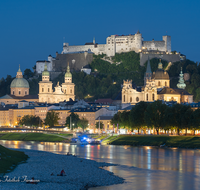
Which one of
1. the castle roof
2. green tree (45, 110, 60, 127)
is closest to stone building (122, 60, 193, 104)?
the castle roof

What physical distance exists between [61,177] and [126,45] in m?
118

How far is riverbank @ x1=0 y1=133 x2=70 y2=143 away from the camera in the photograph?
3704 inches

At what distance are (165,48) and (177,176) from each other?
111 m

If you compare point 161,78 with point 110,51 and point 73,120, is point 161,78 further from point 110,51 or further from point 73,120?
point 73,120

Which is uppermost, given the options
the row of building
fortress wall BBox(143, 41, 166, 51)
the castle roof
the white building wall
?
fortress wall BBox(143, 41, 166, 51)

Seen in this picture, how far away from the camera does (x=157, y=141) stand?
74812mm

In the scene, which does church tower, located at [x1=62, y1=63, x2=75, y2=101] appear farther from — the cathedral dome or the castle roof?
the castle roof

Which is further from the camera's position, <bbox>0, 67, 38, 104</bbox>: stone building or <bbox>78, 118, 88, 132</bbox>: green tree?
<bbox>0, 67, 38, 104</bbox>: stone building

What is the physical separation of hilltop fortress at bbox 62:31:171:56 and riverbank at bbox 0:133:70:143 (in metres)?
60.7

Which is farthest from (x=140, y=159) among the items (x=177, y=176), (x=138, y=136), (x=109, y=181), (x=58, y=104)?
(x=58, y=104)

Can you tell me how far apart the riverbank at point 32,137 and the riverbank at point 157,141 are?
11618 millimetres

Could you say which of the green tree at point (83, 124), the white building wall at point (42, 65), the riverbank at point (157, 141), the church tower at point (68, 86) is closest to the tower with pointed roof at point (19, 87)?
the white building wall at point (42, 65)

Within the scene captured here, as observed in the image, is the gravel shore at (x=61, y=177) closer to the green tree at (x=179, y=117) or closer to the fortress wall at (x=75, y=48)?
the green tree at (x=179, y=117)

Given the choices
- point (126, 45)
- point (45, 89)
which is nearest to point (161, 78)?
point (126, 45)
